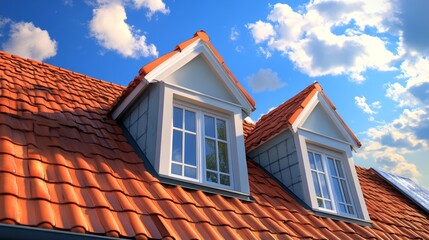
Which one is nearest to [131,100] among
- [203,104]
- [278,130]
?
[203,104]

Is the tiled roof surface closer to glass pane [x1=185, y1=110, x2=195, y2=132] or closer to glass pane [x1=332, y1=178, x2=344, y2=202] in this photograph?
glass pane [x1=332, y1=178, x2=344, y2=202]

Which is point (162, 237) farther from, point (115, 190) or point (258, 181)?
point (258, 181)

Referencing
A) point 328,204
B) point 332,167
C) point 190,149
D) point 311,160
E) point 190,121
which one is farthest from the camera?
point 332,167

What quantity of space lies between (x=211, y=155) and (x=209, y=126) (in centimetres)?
50

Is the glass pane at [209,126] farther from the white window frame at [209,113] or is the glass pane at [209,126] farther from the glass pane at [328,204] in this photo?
the glass pane at [328,204]

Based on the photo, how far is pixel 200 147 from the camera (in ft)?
17.0

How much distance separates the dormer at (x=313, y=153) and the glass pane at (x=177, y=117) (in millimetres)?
1974

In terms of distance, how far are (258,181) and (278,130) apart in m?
1.04

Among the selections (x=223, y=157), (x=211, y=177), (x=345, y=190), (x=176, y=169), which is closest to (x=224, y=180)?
(x=211, y=177)

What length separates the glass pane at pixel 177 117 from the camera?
17.2 ft

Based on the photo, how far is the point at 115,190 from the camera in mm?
3848

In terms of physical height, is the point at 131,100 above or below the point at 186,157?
above

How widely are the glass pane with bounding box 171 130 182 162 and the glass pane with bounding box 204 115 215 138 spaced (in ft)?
1.71

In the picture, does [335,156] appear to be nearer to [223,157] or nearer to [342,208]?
[342,208]
